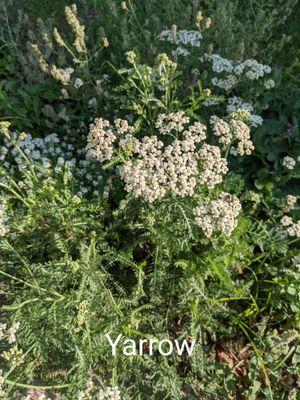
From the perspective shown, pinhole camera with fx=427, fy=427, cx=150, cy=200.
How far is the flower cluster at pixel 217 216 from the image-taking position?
227cm

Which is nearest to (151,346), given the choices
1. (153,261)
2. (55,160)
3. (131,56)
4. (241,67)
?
(153,261)

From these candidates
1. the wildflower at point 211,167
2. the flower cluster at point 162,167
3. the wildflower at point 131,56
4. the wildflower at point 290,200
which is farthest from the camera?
the wildflower at point 290,200

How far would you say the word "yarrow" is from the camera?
239 cm

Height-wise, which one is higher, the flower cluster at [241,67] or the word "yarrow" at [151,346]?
the flower cluster at [241,67]

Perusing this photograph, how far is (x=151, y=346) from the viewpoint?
2.55m

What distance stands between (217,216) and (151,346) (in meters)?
0.90

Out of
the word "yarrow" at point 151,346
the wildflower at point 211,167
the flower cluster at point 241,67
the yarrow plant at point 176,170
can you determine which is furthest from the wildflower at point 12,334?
the flower cluster at point 241,67

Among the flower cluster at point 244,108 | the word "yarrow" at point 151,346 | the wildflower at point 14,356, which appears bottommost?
the word "yarrow" at point 151,346

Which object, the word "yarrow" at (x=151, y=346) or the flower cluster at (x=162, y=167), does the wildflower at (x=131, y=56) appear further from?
the word "yarrow" at (x=151, y=346)

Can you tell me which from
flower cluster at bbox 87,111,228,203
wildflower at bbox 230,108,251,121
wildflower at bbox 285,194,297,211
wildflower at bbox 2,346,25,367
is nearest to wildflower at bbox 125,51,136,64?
flower cluster at bbox 87,111,228,203

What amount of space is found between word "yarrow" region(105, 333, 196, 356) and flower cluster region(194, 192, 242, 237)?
71 cm

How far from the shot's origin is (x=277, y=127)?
3420 mm

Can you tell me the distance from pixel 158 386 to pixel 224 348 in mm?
727

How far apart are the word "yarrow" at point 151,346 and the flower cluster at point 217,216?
2.34 ft
